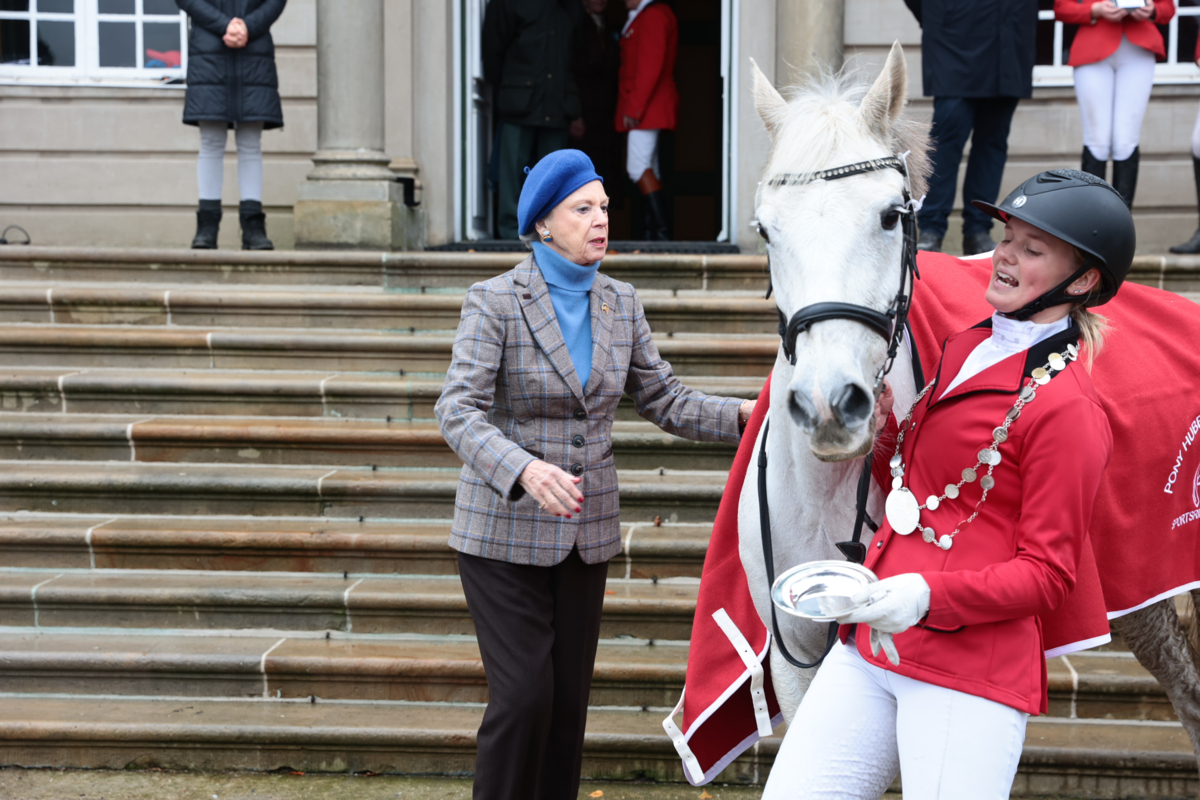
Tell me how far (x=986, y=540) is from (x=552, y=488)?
38.1 inches

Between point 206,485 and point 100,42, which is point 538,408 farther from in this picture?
point 100,42

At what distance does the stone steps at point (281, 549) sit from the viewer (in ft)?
15.6

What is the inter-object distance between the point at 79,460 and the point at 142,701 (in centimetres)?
162

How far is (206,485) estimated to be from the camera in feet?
16.7

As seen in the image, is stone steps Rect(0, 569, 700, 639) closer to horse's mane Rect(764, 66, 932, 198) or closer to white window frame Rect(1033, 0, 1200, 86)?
horse's mane Rect(764, 66, 932, 198)

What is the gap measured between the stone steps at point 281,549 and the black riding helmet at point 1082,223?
2843 mm

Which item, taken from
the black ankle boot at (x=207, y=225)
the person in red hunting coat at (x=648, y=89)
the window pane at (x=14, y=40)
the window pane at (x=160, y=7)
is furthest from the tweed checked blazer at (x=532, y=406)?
the window pane at (x=14, y=40)

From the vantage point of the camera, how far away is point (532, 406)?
112 inches

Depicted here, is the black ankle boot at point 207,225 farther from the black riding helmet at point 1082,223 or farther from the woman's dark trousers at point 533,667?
A: the black riding helmet at point 1082,223

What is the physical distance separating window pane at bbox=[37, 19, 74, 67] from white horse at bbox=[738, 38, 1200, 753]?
808 cm

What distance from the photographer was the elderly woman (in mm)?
2779

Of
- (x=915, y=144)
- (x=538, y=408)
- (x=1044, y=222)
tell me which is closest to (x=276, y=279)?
(x=538, y=408)

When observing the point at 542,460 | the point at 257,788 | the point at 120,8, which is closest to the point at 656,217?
the point at 120,8

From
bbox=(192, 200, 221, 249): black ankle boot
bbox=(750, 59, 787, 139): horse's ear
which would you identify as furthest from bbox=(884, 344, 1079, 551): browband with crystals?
bbox=(192, 200, 221, 249): black ankle boot
